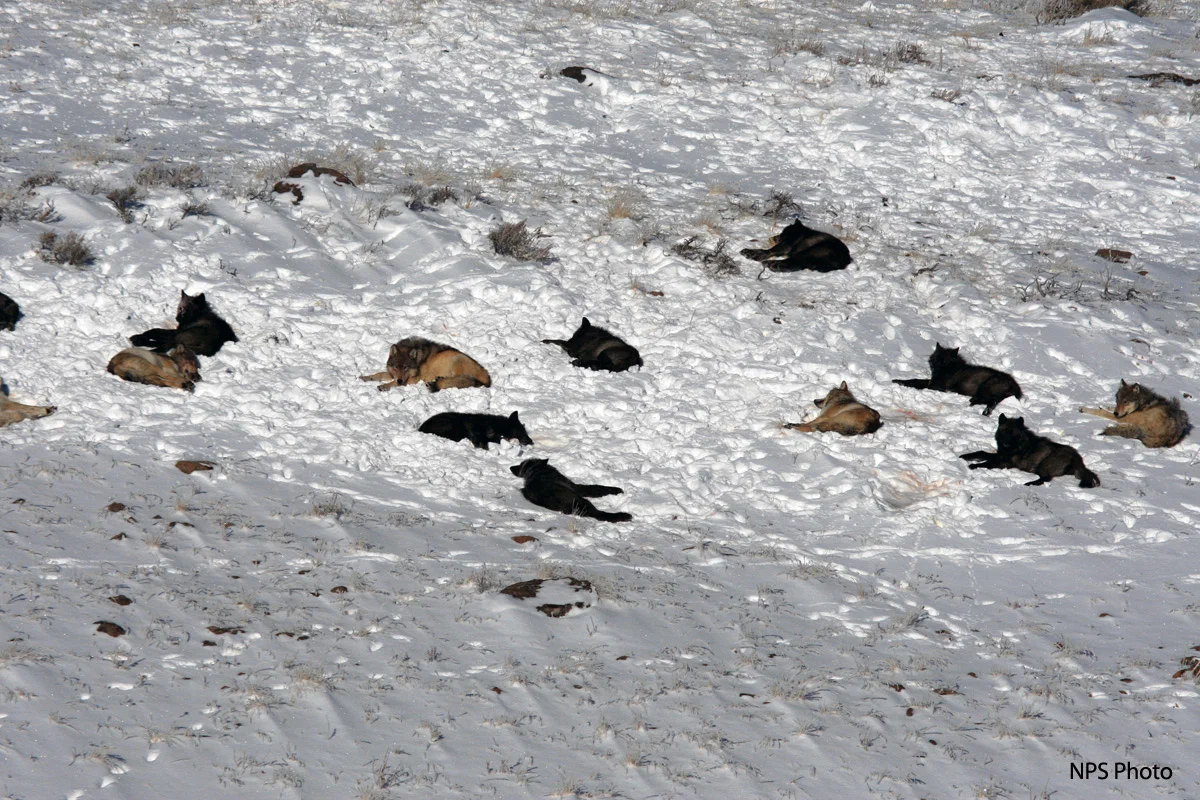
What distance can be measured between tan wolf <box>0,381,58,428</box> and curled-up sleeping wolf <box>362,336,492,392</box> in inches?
114

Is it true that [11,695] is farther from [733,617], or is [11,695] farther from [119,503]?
[733,617]

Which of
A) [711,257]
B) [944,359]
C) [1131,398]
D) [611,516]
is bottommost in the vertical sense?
[611,516]

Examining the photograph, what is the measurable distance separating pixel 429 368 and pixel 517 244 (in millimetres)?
2792

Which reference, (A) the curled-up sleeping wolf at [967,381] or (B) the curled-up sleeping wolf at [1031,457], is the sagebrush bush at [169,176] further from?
(B) the curled-up sleeping wolf at [1031,457]

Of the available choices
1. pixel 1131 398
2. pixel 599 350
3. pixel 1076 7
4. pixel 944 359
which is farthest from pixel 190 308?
pixel 1076 7

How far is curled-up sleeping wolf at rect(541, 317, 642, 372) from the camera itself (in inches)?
387

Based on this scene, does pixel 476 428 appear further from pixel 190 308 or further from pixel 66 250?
pixel 66 250

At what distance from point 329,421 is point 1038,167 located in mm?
11932

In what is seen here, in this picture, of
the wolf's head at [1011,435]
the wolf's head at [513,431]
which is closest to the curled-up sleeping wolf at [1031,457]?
the wolf's head at [1011,435]

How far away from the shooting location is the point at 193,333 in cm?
914

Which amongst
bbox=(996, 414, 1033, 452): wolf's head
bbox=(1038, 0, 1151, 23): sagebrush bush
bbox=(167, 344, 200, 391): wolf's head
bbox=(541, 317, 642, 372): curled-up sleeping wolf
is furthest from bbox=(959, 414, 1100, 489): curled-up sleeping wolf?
bbox=(1038, 0, 1151, 23): sagebrush bush

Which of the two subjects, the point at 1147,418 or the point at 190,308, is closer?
the point at 1147,418

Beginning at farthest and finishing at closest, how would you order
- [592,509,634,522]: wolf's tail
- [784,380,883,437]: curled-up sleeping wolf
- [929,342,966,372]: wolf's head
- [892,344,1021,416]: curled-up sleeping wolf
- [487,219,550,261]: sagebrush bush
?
[487,219,550,261]: sagebrush bush
[929,342,966,372]: wolf's head
[892,344,1021,416]: curled-up sleeping wolf
[784,380,883,437]: curled-up sleeping wolf
[592,509,634,522]: wolf's tail

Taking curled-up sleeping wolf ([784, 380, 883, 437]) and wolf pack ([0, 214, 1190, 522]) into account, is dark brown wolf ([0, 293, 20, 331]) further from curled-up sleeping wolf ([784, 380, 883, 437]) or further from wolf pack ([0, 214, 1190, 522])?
curled-up sleeping wolf ([784, 380, 883, 437])
